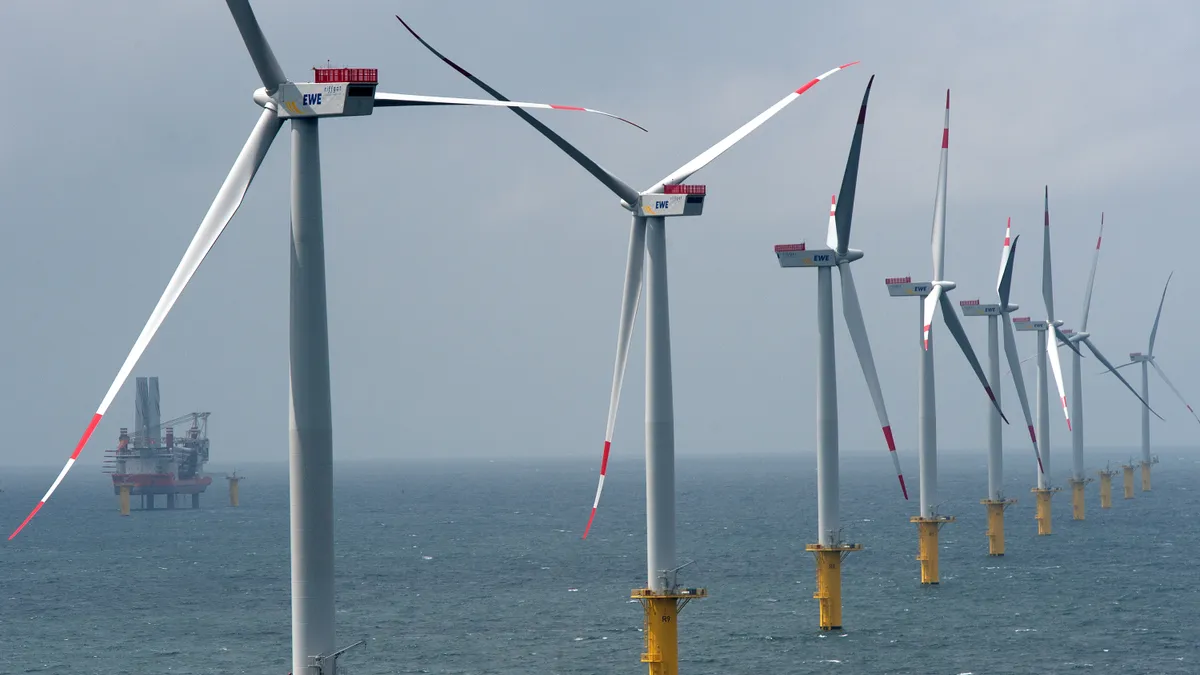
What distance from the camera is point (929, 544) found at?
454 ft

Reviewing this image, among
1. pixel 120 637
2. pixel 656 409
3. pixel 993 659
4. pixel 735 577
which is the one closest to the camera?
pixel 656 409

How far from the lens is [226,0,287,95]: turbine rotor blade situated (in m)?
40.0

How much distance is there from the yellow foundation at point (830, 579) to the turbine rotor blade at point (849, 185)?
2085 centimetres

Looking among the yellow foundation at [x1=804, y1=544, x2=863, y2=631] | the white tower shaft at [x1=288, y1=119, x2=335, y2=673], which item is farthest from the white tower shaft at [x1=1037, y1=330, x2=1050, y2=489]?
the white tower shaft at [x1=288, y1=119, x2=335, y2=673]

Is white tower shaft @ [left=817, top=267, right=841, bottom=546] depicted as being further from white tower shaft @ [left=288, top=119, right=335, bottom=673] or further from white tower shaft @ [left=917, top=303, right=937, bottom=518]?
white tower shaft @ [left=288, top=119, right=335, bottom=673]

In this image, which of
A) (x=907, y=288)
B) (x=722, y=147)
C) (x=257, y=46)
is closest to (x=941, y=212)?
(x=907, y=288)

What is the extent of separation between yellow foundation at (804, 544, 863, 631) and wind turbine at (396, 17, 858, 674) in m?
31.9

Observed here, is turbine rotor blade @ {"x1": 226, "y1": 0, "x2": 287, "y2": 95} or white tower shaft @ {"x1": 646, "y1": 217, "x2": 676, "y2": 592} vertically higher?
turbine rotor blade @ {"x1": 226, "y1": 0, "x2": 287, "y2": 95}

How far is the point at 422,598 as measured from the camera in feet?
520

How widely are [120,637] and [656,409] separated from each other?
291ft

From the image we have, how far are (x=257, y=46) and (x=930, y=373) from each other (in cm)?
10237

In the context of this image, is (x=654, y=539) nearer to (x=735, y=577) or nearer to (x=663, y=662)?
(x=663, y=662)

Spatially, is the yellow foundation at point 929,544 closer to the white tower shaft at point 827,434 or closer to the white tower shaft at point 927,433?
the white tower shaft at point 927,433

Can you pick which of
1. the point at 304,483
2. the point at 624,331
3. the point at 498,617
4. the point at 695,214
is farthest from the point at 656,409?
the point at 498,617
